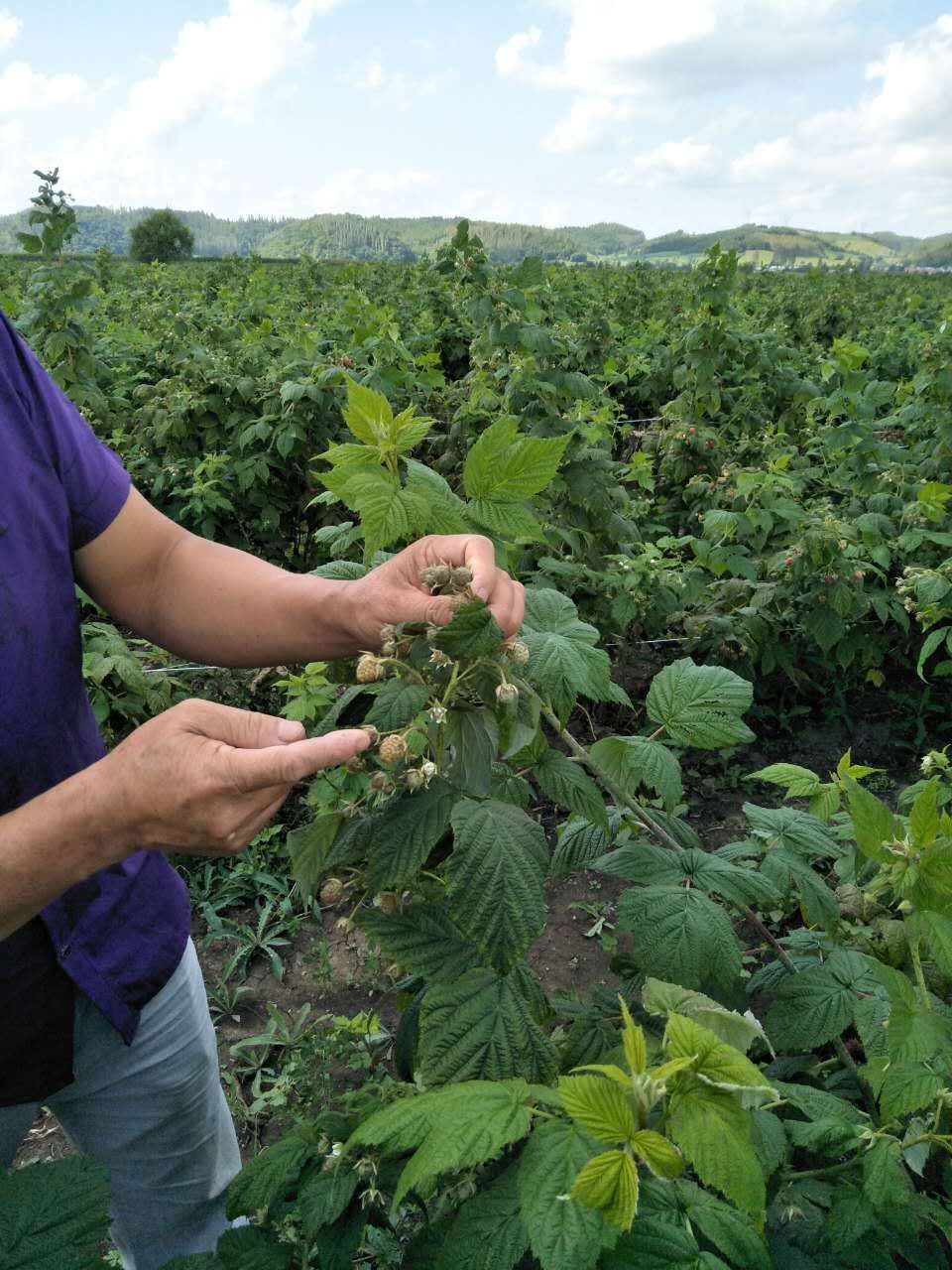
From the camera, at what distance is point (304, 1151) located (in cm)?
123

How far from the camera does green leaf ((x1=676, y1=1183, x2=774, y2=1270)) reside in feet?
2.89

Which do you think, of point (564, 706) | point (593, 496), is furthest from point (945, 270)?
point (564, 706)

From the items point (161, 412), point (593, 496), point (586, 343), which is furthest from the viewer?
point (586, 343)

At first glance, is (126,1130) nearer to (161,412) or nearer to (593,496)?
(593,496)

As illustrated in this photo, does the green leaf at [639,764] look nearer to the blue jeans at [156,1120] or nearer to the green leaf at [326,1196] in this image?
the green leaf at [326,1196]

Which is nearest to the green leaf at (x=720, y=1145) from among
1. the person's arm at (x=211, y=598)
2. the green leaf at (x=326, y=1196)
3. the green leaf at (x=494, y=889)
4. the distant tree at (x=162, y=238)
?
the green leaf at (x=494, y=889)

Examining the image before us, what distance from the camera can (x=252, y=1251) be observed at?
115 centimetres

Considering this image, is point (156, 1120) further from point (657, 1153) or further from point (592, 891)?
point (592, 891)

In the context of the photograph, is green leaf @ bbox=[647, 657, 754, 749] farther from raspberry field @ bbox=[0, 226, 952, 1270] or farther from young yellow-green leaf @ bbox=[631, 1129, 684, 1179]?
young yellow-green leaf @ bbox=[631, 1129, 684, 1179]

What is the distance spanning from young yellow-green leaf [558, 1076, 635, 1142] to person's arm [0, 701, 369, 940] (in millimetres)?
420

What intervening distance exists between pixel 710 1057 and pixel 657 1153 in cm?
11

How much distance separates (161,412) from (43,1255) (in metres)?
5.54

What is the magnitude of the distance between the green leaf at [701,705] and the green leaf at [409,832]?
1.70 feet

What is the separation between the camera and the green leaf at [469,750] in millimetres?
1138
